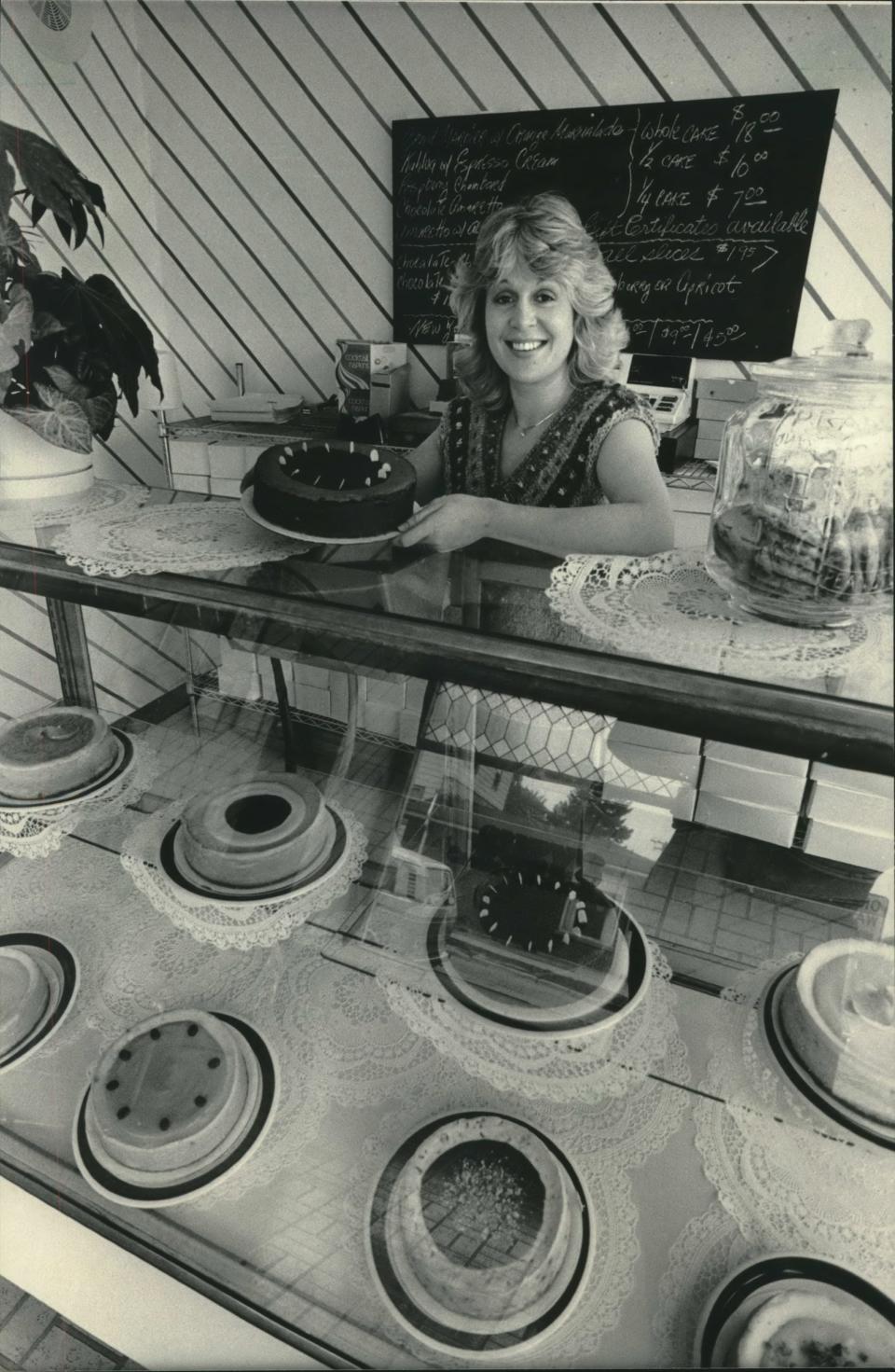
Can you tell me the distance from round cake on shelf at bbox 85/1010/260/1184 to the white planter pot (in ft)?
1.96

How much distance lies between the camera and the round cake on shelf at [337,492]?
69 cm

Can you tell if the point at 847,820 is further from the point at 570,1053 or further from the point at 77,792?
the point at 77,792

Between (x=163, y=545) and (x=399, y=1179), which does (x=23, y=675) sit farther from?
(x=399, y=1179)

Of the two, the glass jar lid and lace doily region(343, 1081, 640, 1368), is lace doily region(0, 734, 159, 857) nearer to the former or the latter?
lace doily region(343, 1081, 640, 1368)

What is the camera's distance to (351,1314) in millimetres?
651

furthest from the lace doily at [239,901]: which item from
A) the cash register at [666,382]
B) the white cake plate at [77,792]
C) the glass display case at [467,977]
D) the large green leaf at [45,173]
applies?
→ the cash register at [666,382]

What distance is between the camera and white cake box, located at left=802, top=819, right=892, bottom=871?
0.76m

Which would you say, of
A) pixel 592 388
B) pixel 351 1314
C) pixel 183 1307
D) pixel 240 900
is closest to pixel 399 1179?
pixel 351 1314

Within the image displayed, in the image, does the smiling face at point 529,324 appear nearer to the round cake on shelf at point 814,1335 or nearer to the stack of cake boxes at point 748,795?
the stack of cake boxes at point 748,795

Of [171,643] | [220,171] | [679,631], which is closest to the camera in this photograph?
[679,631]

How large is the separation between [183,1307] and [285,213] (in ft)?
7.06

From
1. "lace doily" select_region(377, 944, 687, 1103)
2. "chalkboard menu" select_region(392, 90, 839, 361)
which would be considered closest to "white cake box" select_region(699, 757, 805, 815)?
"lace doily" select_region(377, 944, 687, 1103)

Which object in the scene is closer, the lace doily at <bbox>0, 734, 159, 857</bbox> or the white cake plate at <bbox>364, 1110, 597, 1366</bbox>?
the white cake plate at <bbox>364, 1110, 597, 1366</bbox>

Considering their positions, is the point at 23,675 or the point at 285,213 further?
the point at 285,213
